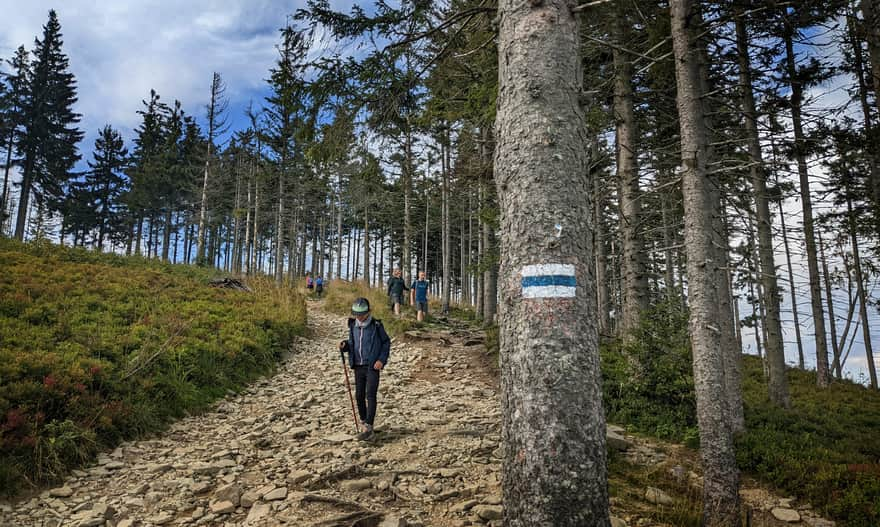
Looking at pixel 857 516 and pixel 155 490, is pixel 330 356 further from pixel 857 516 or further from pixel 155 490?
pixel 857 516

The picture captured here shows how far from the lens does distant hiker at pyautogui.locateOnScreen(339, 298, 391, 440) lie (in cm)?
646

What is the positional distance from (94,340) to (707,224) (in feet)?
34.1

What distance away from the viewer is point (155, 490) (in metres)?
4.71

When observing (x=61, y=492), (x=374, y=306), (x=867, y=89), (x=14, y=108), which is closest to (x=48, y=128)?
(x=14, y=108)

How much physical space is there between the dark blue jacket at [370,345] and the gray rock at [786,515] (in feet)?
17.7

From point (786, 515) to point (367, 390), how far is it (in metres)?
5.59

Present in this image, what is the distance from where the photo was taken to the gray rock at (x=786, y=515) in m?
5.00

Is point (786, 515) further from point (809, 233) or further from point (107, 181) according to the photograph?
point (107, 181)

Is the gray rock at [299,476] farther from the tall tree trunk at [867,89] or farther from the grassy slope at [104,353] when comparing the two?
the tall tree trunk at [867,89]

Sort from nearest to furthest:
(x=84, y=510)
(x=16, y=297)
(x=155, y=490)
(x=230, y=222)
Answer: (x=84, y=510) → (x=155, y=490) → (x=16, y=297) → (x=230, y=222)

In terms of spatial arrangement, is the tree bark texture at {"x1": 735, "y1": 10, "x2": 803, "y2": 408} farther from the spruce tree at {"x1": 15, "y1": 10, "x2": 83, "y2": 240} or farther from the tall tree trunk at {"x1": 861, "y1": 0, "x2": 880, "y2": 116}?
the spruce tree at {"x1": 15, "y1": 10, "x2": 83, "y2": 240}

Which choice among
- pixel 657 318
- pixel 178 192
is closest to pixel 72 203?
pixel 178 192

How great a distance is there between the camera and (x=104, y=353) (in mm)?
7734

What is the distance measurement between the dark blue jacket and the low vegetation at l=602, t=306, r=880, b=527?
4332 mm
